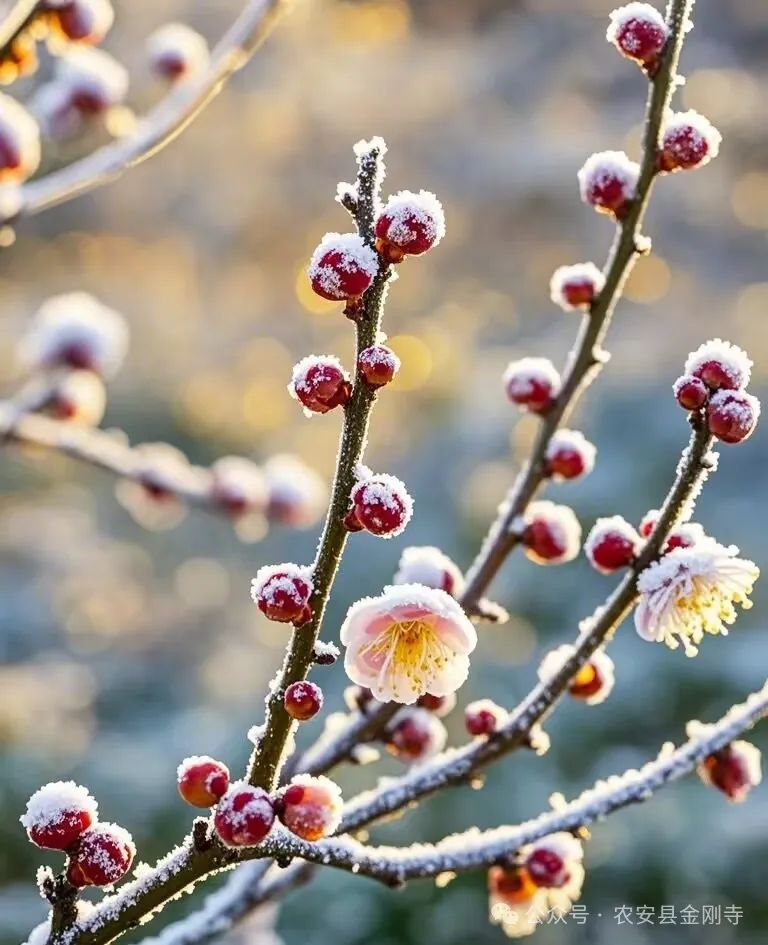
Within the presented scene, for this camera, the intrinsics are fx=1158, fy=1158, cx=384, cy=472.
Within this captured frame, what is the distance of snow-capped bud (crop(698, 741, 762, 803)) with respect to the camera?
0.87 metres

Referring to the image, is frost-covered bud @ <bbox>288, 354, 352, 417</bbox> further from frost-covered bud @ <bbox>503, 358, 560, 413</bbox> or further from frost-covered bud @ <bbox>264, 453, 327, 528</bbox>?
frost-covered bud @ <bbox>264, 453, 327, 528</bbox>

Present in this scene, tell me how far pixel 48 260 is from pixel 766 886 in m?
4.38

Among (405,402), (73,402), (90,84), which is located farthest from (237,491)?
(405,402)

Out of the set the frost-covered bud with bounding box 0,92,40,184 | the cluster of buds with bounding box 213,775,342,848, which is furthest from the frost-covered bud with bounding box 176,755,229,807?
the frost-covered bud with bounding box 0,92,40,184

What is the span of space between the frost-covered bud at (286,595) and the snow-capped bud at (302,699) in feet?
0.10

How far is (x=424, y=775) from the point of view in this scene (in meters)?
0.81

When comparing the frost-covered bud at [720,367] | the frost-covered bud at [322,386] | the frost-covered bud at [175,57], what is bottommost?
the frost-covered bud at [322,386]

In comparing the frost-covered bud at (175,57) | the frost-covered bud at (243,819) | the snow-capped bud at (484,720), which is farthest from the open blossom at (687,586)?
the frost-covered bud at (175,57)

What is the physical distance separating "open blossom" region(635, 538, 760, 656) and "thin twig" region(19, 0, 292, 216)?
583mm

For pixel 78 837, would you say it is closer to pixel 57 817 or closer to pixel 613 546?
pixel 57 817

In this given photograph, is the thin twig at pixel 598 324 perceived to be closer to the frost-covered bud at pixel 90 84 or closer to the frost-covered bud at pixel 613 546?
the frost-covered bud at pixel 613 546

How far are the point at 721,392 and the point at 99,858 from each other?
44 cm

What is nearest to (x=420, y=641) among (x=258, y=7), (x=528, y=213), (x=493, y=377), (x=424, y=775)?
(x=424, y=775)

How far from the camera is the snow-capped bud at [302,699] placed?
23.1 inches
